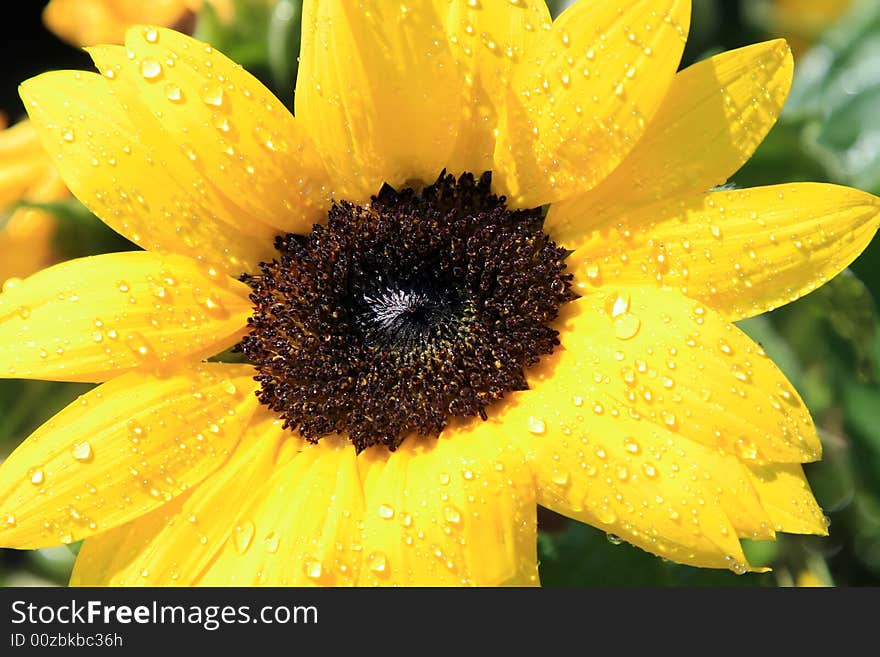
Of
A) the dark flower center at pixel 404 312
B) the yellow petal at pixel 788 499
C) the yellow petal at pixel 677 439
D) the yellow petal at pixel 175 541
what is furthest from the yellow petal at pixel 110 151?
the yellow petal at pixel 788 499

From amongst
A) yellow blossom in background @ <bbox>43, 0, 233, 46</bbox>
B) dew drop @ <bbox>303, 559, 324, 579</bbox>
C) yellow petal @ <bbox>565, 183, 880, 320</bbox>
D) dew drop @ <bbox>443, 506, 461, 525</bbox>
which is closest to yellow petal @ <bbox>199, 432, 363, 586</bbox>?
dew drop @ <bbox>303, 559, 324, 579</bbox>

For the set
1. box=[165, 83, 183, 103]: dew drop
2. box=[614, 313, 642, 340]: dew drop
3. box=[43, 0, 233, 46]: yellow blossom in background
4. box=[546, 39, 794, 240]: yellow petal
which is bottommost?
box=[614, 313, 642, 340]: dew drop

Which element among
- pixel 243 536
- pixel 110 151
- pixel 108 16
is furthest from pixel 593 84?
pixel 108 16

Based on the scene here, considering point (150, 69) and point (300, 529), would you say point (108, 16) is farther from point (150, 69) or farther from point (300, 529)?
point (300, 529)

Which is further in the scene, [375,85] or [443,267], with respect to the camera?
[443,267]

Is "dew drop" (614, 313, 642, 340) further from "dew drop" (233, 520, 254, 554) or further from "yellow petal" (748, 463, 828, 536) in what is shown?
"dew drop" (233, 520, 254, 554)

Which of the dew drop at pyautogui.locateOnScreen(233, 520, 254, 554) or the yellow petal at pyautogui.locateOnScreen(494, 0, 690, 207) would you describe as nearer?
the yellow petal at pyautogui.locateOnScreen(494, 0, 690, 207)

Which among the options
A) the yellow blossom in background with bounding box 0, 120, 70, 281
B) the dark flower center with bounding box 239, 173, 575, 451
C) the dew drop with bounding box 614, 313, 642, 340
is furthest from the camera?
the yellow blossom in background with bounding box 0, 120, 70, 281
